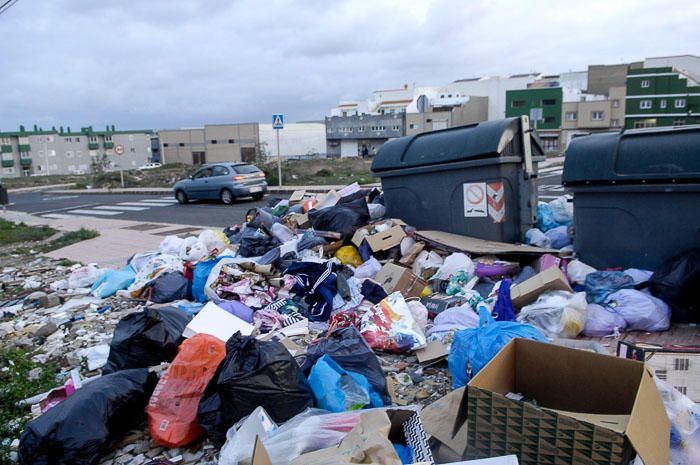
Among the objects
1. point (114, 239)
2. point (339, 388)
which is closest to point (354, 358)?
point (339, 388)

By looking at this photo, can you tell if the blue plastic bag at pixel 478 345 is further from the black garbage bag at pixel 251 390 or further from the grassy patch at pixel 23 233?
the grassy patch at pixel 23 233

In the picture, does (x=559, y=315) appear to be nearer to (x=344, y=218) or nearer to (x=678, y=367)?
(x=678, y=367)

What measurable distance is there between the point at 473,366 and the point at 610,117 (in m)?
73.6

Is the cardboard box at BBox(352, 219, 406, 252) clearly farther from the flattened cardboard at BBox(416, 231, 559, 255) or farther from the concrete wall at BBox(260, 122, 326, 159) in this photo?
the concrete wall at BBox(260, 122, 326, 159)

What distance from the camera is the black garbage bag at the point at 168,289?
19.5 feet

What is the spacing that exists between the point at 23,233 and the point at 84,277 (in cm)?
662

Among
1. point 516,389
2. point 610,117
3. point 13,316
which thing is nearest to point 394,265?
point 516,389

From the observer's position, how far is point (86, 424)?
2.86 metres

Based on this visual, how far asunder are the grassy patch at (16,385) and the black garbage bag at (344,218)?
3491mm

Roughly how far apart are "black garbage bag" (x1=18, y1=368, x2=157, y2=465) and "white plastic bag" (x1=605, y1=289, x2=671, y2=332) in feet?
12.6

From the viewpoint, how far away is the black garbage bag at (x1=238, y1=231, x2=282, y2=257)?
6.82 m

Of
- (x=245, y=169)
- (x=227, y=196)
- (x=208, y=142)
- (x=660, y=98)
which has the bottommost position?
(x=227, y=196)

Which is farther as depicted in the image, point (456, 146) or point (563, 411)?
point (456, 146)

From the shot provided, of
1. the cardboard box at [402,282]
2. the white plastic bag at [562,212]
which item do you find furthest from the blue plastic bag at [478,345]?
the white plastic bag at [562,212]
